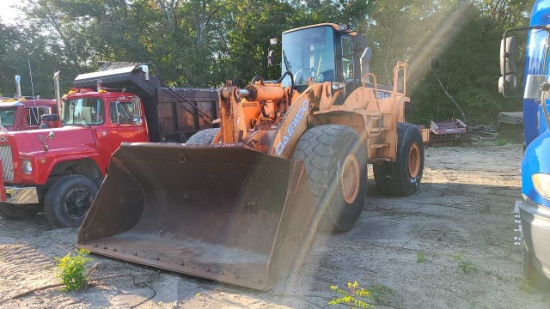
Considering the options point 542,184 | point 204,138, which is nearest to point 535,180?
point 542,184

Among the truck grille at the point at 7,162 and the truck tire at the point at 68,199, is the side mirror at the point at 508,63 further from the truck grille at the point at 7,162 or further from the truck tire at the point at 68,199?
the truck grille at the point at 7,162

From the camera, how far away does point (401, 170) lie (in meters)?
8.00

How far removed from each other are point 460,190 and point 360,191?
3.89m

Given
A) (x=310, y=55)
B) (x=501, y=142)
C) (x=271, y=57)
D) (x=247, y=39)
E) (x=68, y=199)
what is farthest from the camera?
(x=247, y=39)

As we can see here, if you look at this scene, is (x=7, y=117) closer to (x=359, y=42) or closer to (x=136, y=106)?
(x=136, y=106)

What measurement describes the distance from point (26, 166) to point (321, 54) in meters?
5.01

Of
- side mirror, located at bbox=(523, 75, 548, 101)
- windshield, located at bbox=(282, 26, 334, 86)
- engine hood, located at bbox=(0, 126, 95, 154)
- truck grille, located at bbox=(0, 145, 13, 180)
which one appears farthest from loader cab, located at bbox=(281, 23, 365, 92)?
truck grille, located at bbox=(0, 145, 13, 180)

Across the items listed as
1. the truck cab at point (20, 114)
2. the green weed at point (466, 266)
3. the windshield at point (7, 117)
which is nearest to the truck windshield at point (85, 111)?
the truck cab at point (20, 114)

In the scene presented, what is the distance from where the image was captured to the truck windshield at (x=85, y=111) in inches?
308

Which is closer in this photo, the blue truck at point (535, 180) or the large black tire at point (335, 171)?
the blue truck at point (535, 180)

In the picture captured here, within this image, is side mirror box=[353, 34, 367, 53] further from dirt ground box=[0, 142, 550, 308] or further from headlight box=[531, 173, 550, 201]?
headlight box=[531, 173, 550, 201]

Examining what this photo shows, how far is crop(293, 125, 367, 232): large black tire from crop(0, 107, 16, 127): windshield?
8.79m

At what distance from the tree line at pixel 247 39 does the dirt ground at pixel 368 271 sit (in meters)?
16.1

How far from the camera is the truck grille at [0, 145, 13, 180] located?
687 centimetres
